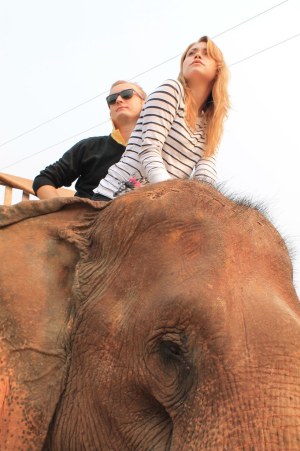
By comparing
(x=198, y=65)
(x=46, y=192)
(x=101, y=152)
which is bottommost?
(x=46, y=192)

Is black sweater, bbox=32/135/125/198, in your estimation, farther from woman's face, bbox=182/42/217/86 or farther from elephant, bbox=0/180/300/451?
elephant, bbox=0/180/300/451

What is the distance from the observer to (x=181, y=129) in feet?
11.3

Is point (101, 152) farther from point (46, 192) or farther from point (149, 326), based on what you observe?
point (149, 326)

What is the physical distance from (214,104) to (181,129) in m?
0.29

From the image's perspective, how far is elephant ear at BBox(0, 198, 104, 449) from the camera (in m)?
2.30

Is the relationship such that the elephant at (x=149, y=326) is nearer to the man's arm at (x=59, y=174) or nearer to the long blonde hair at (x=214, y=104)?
the long blonde hair at (x=214, y=104)

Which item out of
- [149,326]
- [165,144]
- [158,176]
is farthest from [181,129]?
[149,326]

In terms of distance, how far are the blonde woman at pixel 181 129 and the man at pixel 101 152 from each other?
512 millimetres

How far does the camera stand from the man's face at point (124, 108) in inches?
163

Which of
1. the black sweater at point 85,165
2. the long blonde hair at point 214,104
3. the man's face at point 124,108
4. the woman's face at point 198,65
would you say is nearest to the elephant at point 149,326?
the long blonde hair at point 214,104

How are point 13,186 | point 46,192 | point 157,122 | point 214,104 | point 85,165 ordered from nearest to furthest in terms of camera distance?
point 157,122 < point 214,104 < point 46,192 < point 85,165 < point 13,186

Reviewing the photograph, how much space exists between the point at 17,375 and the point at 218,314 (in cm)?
73

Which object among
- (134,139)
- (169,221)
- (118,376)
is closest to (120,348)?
(118,376)

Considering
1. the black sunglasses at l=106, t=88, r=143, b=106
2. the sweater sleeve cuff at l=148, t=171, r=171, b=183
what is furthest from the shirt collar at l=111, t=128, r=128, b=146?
the sweater sleeve cuff at l=148, t=171, r=171, b=183
